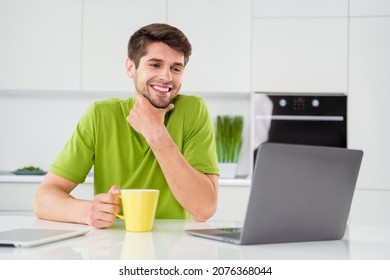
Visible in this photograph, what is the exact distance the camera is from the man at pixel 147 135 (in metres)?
1.76

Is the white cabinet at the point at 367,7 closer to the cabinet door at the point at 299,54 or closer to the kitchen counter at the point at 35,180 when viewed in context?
the cabinet door at the point at 299,54

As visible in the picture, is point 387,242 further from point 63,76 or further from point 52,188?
point 63,76

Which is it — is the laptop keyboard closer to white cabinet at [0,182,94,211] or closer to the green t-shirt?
the green t-shirt

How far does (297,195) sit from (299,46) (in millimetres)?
2588

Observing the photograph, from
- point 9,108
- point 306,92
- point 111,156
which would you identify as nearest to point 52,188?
point 111,156

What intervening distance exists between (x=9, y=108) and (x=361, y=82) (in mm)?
2644

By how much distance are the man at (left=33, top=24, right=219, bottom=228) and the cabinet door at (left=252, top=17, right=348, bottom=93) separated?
1612 mm

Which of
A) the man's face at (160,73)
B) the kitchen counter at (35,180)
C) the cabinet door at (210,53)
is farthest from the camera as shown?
the cabinet door at (210,53)

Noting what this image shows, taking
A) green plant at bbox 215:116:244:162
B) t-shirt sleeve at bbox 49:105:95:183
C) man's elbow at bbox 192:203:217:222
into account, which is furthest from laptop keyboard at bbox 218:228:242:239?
green plant at bbox 215:116:244:162

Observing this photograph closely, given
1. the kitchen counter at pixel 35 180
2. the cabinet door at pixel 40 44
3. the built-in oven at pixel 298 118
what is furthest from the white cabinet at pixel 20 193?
the built-in oven at pixel 298 118

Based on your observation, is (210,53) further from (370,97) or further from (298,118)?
(370,97)

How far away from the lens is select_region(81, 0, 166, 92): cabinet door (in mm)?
3668

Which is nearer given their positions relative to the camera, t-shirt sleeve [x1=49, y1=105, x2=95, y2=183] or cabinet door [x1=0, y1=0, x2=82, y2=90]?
t-shirt sleeve [x1=49, y1=105, x2=95, y2=183]

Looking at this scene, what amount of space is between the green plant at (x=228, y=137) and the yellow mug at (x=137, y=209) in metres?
2.53
